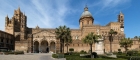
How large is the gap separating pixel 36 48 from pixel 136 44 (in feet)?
148

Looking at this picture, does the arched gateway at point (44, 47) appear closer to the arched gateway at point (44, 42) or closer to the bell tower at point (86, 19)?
the arched gateway at point (44, 42)

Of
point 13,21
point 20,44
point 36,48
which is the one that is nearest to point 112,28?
point 36,48

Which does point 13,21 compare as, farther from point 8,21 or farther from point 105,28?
point 105,28

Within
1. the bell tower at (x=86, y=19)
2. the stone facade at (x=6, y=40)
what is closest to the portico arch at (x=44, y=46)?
the stone facade at (x=6, y=40)

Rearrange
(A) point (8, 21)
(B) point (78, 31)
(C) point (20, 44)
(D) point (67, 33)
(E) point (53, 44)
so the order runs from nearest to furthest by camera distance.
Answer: (D) point (67, 33)
(C) point (20, 44)
(E) point (53, 44)
(B) point (78, 31)
(A) point (8, 21)

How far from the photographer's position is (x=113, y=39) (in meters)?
75.1

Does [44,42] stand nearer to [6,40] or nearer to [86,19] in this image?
[6,40]

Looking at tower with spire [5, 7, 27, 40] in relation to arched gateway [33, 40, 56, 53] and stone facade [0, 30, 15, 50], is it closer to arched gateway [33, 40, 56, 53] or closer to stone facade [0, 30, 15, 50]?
stone facade [0, 30, 15, 50]

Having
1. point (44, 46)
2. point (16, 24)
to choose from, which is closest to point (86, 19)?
point (44, 46)

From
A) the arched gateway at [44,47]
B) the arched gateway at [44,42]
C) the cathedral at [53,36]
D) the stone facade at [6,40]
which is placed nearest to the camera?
the stone facade at [6,40]

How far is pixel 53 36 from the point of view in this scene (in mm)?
77625

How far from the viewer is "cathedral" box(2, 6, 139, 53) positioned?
2891 inches

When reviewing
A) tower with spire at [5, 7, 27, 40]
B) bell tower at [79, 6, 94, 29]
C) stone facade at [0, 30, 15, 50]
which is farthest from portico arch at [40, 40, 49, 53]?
bell tower at [79, 6, 94, 29]

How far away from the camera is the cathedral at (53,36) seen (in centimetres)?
7344
